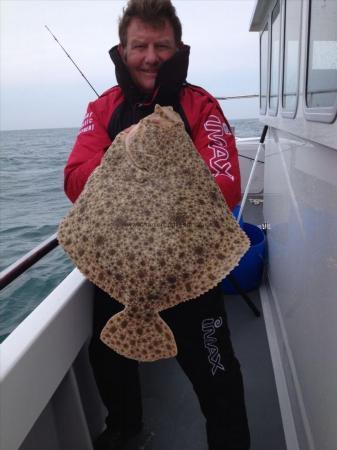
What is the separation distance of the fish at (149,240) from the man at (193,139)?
0.32 meters

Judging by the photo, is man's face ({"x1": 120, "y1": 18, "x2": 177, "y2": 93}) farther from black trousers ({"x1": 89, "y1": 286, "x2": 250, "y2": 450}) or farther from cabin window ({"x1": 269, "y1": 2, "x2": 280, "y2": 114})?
cabin window ({"x1": 269, "y1": 2, "x2": 280, "y2": 114})

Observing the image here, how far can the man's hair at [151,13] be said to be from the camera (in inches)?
Answer: 75.0

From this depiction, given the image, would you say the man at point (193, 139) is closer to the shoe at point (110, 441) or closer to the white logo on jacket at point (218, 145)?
the white logo on jacket at point (218, 145)

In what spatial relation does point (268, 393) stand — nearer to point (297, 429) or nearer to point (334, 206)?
point (297, 429)

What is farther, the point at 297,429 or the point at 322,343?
the point at 297,429

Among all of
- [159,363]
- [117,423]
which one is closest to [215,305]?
[117,423]

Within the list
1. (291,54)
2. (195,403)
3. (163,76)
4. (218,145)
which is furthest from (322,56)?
(195,403)

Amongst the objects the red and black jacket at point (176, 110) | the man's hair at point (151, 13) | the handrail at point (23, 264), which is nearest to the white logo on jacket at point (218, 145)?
the red and black jacket at point (176, 110)

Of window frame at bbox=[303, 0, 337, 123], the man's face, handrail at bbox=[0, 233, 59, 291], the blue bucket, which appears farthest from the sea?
window frame at bbox=[303, 0, 337, 123]

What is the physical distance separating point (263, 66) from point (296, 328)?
15.4 ft

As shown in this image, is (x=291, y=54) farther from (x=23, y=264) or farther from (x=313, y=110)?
(x=23, y=264)

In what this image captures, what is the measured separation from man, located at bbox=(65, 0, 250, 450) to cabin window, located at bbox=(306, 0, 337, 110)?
1.72ft

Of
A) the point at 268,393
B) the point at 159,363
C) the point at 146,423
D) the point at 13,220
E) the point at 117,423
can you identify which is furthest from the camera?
the point at 13,220

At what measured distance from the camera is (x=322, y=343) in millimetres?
1827
